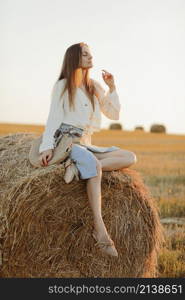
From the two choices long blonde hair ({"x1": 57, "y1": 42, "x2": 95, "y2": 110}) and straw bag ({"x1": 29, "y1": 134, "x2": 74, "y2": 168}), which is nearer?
straw bag ({"x1": 29, "y1": 134, "x2": 74, "y2": 168})

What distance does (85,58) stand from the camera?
4.52 m

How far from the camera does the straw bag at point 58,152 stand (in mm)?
4242

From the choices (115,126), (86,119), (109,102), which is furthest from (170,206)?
(115,126)

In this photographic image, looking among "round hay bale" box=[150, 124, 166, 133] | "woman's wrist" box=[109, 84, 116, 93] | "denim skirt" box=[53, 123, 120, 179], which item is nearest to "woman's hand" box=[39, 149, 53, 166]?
"denim skirt" box=[53, 123, 120, 179]

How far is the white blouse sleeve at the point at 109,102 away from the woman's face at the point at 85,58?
25 cm

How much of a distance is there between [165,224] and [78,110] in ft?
6.84

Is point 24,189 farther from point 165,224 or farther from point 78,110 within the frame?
point 165,224

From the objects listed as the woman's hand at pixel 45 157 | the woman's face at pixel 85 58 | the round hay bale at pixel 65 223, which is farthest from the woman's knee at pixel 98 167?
the woman's face at pixel 85 58

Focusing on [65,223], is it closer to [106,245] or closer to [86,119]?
[106,245]

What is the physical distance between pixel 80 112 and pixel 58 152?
0.42m

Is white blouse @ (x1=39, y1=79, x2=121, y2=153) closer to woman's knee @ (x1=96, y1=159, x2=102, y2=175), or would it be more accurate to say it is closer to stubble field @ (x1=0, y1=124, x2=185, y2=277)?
woman's knee @ (x1=96, y1=159, x2=102, y2=175)

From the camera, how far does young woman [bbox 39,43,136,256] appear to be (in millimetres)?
4230

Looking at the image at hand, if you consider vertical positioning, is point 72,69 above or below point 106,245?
above

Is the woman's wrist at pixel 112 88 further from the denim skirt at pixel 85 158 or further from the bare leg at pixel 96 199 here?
the bare leg at pixel 96 199
